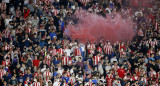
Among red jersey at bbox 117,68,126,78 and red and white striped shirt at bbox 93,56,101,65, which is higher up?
red and white striped shirt at bbox 93,56,101,65

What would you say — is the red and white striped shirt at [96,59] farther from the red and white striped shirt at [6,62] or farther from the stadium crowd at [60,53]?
the red and white striped shirt at [6,62]

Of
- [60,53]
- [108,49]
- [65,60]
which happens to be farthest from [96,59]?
[60,53]

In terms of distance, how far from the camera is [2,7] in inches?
580

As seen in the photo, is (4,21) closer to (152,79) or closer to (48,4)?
(48,4)

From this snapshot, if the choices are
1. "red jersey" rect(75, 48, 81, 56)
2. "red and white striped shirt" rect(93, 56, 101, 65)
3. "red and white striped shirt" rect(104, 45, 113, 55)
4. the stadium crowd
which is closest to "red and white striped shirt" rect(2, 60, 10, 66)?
the stadium crowd

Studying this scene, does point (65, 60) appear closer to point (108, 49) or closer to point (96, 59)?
point (96, 59)

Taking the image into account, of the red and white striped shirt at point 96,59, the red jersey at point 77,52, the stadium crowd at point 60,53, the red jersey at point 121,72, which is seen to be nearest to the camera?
the stadium crowd at point 60,53

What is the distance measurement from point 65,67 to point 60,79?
93cm

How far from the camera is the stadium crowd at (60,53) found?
12133 millimetres

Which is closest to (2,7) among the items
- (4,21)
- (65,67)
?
(4,21)

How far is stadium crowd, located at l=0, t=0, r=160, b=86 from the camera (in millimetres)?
12133

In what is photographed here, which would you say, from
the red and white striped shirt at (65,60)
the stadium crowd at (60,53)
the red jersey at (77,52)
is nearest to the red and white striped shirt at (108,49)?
the stadium crowd at (60,53)

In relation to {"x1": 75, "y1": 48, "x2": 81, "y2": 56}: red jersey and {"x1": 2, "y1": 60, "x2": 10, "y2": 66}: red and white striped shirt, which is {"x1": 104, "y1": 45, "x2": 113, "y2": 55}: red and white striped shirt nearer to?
{"x1": 75, "y1": 48, "x2": 81, "y2": 56}: red jersey

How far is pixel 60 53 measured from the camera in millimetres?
13219
